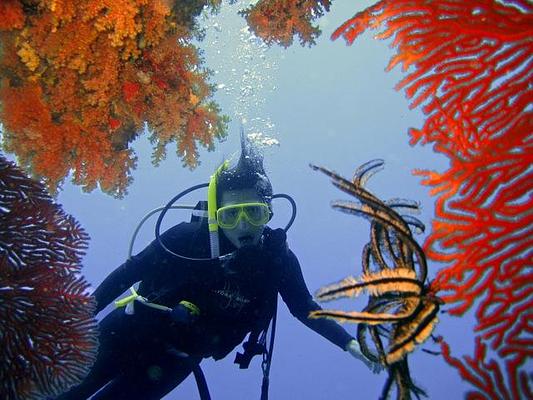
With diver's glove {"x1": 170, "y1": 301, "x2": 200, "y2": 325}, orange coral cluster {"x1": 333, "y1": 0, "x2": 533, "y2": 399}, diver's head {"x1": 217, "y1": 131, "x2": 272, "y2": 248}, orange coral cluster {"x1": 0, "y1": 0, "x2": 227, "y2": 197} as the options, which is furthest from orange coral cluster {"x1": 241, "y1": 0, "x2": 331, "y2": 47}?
diver's glove {"x1": 170, "y1": 301, "x2": 200, "y2": 325}

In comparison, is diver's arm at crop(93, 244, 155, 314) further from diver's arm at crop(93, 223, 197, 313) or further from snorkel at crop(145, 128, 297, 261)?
snorkel at crop(145, 128, 297, 261)

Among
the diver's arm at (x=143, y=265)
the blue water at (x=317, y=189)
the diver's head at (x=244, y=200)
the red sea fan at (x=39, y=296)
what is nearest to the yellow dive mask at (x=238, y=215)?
the diver's head at (x=244, y=200)

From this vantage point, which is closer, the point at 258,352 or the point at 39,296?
the point at 39,296

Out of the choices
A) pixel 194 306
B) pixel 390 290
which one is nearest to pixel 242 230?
pixel 194 306

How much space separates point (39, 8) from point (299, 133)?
89945mm

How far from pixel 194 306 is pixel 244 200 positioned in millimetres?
1559

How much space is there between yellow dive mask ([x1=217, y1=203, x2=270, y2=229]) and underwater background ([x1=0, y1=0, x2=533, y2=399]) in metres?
0.90

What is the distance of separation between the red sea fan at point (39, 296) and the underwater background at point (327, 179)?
0.09 m

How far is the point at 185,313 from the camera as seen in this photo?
14.9 ft

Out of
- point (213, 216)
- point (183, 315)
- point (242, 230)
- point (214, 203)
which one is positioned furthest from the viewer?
point (214, 203)

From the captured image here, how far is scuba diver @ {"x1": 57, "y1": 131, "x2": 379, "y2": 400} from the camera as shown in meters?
4.89

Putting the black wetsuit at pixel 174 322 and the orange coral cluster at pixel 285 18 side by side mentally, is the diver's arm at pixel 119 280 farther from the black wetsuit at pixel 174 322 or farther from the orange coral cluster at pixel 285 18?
the orange coral cluster at pixel 285 18

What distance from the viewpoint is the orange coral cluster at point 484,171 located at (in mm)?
2463

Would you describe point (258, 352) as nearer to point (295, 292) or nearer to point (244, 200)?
point (295, 292)
